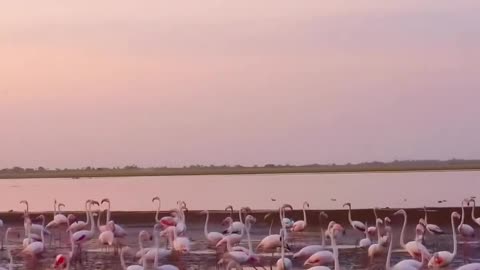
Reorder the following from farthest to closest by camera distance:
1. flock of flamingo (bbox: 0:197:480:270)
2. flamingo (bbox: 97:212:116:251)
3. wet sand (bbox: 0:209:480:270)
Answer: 1. flamingo (bbox: 97:212:116:251)
2. wet sand (bbox: 0:209:480:270)
3. flock of flamingo (bbox: 0:197:480:270)

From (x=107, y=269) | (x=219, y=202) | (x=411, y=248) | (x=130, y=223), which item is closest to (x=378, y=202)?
(x=219, y=202)

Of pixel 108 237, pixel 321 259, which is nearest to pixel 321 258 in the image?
pixel 321 259

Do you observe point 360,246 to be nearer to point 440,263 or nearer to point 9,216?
point 440,263

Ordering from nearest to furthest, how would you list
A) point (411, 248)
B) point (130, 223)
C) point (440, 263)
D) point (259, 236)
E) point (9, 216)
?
1. point (440, 263)
2. point (411, 248)
3. point (259, 236)
4. point (130, 223)
5. point (9, 216)

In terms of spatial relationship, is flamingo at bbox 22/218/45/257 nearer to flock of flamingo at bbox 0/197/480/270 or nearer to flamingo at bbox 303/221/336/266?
flock of flamingo at bbox 0/197/480/270

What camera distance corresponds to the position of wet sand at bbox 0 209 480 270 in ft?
52.9

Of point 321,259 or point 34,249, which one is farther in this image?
point 34,249

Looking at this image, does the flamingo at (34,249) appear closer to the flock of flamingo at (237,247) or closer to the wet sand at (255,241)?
the flock of flamingo at (237,247)

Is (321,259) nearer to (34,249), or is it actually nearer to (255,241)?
(255,241)

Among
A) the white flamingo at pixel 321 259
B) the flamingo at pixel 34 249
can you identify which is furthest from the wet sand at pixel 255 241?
the white flamingo at pixel 321 259

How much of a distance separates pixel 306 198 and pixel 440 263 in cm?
1851

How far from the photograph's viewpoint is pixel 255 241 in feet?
66.6

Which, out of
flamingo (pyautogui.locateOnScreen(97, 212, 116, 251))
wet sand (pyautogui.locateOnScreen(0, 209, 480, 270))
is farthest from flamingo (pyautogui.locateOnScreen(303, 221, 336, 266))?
flamingo (pyautogui.locateOnScreen(97, 212, 116, 251))

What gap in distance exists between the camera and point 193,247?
63.3 feet
